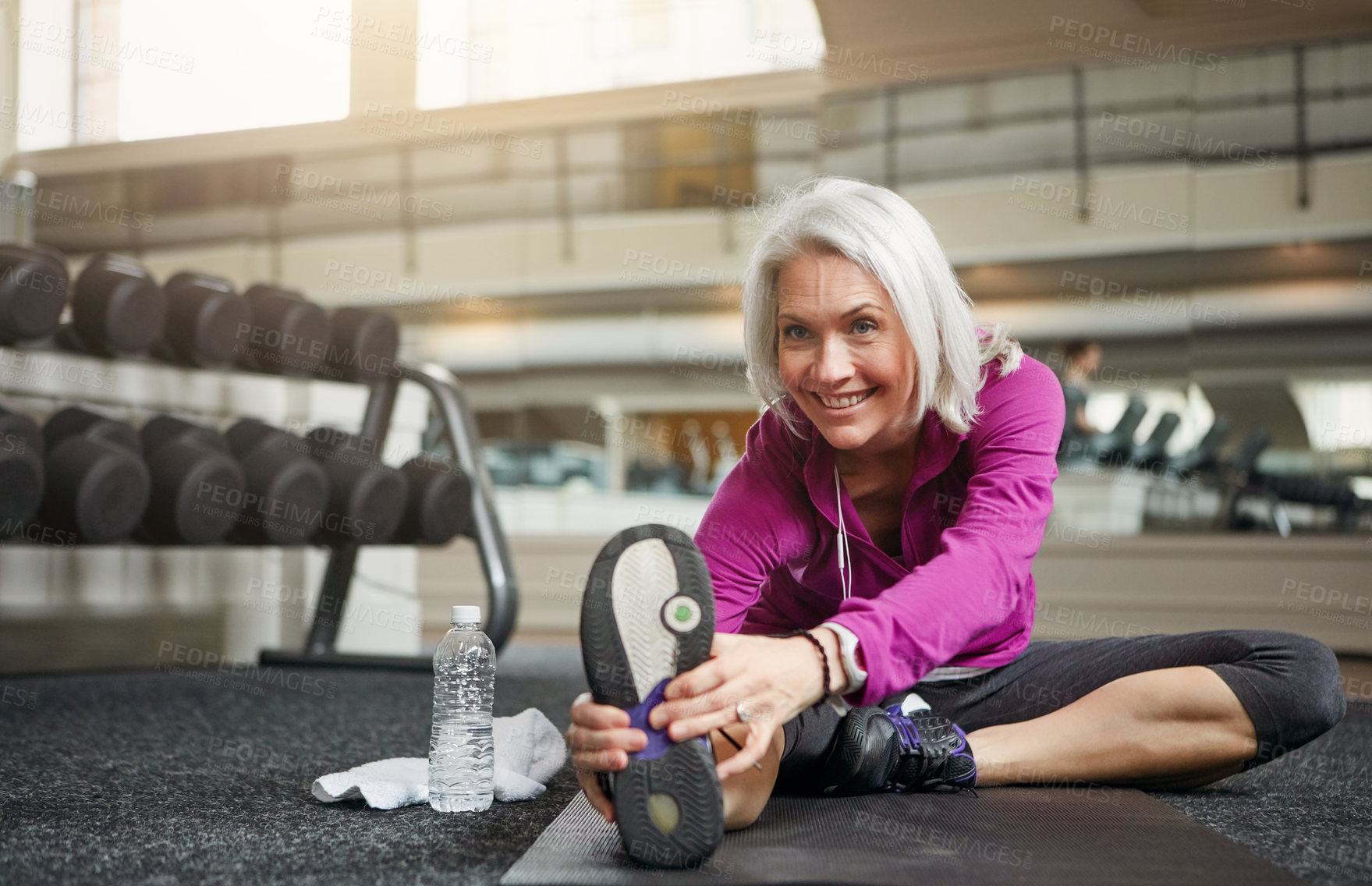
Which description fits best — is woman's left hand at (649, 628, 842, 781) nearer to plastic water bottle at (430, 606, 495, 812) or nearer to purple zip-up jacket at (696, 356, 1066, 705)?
purple zip-up jacket at (696, 356, 1066, 705)

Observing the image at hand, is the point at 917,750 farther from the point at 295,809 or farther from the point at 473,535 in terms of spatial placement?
the point at 473,535

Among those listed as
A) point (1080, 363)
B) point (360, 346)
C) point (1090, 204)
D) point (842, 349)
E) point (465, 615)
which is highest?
point (1090, 204)

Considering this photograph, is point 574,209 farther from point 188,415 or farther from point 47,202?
point 47,202

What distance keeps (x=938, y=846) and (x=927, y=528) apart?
14.9 inches

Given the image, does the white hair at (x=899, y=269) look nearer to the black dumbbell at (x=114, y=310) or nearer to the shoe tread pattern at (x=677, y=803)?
the shoe tread pattern at (x=677, y=803)

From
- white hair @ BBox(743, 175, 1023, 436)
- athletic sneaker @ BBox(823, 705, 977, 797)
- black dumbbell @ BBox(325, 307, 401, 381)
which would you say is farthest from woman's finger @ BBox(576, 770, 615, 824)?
black dumbbell @ BBox(325, 307, 401, 381)

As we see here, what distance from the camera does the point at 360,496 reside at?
259cm

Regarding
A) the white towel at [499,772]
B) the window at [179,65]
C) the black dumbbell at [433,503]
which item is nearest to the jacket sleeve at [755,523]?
the white towel at [499,772]

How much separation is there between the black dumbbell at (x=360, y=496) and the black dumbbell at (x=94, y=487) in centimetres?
43

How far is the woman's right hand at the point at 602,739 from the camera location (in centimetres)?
96

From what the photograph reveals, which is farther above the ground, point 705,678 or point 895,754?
point 705,678

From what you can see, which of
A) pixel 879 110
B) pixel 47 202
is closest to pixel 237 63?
pixel 47 202

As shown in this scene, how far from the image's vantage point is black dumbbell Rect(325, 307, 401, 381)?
112 inches

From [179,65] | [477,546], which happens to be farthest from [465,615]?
[179,65]
